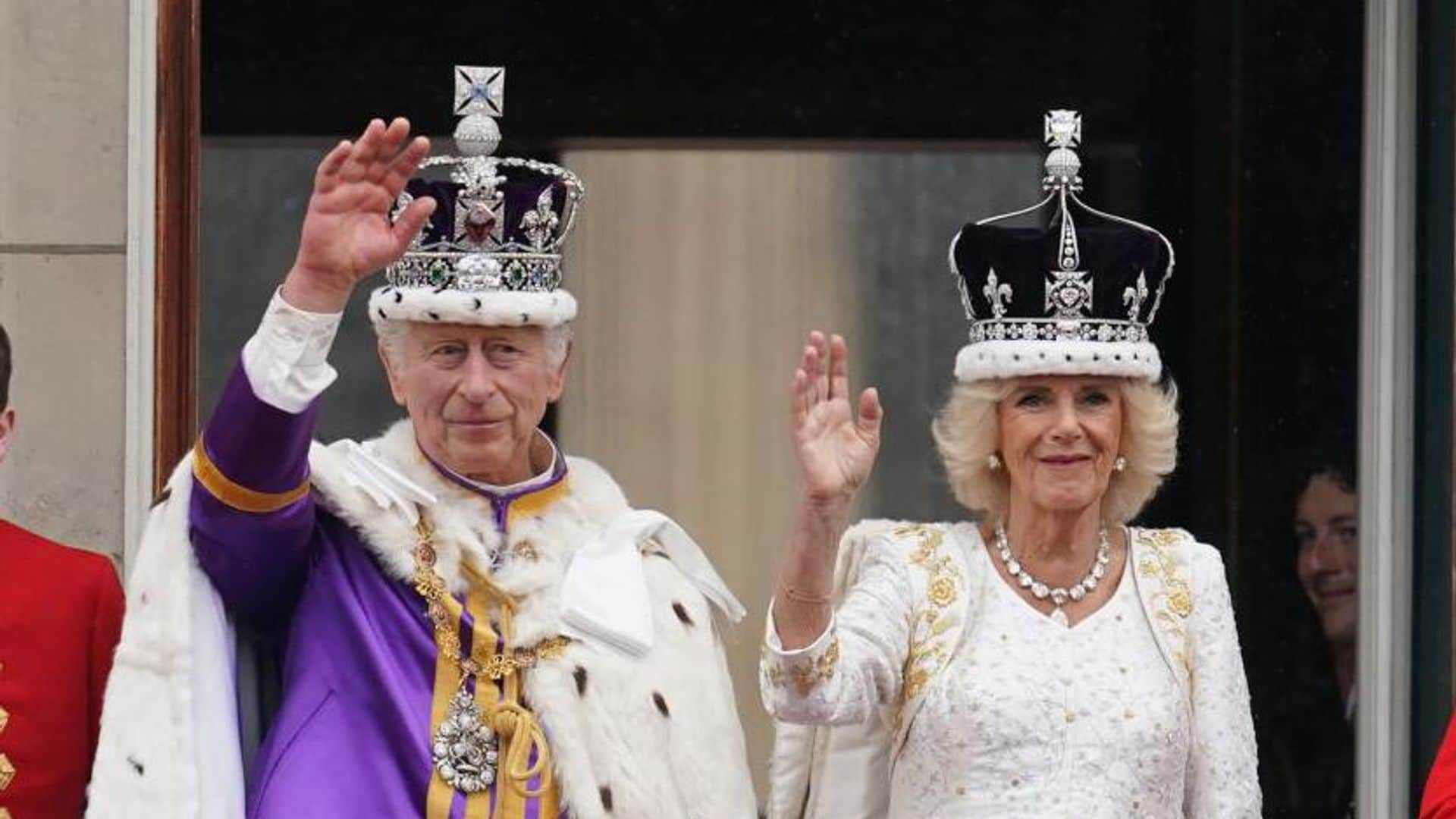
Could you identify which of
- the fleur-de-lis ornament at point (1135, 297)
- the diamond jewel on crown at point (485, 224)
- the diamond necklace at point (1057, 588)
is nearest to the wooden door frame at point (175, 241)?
the diamond jewel on crown at point (485, 224)

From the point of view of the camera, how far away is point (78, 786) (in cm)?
564

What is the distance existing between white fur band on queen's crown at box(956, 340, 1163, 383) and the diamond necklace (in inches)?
10.7

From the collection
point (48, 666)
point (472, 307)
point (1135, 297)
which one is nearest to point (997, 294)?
point (1135, 297)

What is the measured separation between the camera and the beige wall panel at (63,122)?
7031mm

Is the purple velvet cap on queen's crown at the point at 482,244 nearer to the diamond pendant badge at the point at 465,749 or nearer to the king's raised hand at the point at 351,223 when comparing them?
the king's raised hand at the point at 351,223

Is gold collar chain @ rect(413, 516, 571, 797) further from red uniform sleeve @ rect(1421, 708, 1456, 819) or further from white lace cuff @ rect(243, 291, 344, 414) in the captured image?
red uniform sleeve @ rect(1421, 708, 1456, 819)

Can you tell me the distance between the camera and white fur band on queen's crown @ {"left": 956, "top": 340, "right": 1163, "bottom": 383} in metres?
6.00

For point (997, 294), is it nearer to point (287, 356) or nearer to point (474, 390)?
point (474, 390)

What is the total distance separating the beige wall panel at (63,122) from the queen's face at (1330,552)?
2544 mm

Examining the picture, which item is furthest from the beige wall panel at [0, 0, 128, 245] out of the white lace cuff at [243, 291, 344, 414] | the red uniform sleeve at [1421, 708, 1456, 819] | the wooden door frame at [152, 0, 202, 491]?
the red uniform sleeve at [1421, 708, 1456, 819]

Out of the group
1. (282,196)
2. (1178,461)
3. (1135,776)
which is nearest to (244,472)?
(1135,776)

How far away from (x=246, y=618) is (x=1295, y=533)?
287 cm

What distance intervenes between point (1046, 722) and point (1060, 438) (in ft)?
1.54

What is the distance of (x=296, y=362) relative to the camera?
540 centimetres
